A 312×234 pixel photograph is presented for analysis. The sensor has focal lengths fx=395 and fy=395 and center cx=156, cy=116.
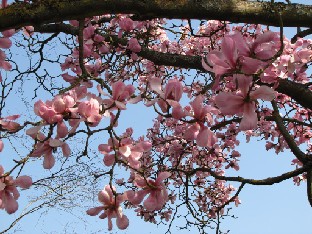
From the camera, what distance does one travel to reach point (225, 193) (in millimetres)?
7184

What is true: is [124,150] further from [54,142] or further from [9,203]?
[9,203]

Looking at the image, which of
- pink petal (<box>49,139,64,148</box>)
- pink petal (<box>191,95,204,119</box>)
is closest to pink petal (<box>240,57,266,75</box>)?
pink petal (<box>191,95,204,119</box>)

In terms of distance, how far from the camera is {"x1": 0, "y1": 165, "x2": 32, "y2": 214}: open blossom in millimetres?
1751

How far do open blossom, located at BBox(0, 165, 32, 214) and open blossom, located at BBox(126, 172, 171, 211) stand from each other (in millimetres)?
468

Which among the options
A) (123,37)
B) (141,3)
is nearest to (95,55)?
(123,37)

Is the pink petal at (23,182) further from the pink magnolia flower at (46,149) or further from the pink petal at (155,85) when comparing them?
the pink petal at (155,85)

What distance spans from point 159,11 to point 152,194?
3.04 ft

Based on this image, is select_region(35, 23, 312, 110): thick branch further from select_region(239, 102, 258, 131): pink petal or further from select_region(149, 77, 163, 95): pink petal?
select_region(239, 102, 258, 131): pink petal

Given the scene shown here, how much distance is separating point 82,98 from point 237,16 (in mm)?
943

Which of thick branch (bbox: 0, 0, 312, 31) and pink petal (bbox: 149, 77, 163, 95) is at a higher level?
thick branch (bbox: 0, 0, 312, 31)

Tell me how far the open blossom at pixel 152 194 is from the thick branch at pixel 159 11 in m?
0.85

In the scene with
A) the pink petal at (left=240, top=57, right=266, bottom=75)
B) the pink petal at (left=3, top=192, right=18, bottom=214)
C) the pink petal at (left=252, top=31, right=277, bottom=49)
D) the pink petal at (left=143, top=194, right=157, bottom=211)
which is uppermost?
the pink petal at (left=252, top=31, right=277, bottom=49)

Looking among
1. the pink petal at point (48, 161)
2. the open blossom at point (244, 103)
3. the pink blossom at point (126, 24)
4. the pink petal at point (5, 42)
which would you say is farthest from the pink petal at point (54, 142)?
the pink blossom at point (126, 24)

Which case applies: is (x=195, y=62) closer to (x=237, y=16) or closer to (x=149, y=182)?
(x=237, y=16)
